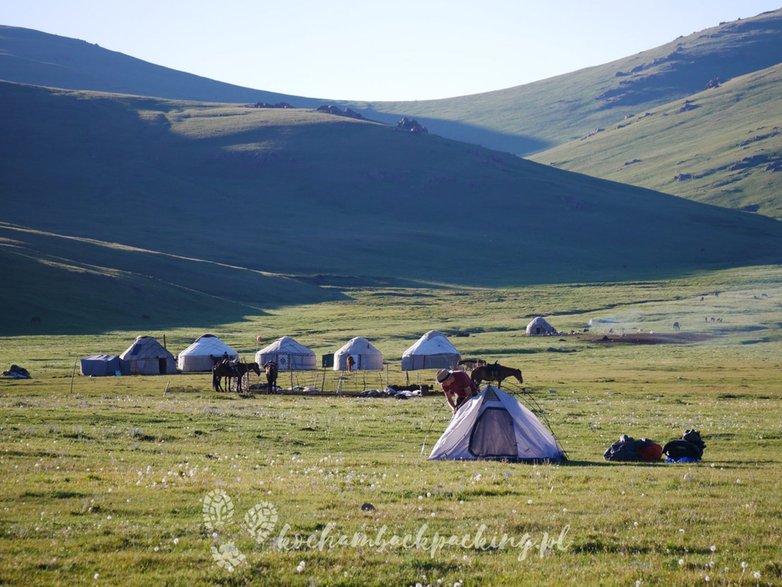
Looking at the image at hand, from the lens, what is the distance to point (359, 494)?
16.5m

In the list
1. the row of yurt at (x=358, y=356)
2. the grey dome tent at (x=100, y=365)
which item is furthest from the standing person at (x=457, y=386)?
the row of yurt at (x=358, y=356)

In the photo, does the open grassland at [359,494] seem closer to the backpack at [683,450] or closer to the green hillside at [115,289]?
the backpack at [683,450]

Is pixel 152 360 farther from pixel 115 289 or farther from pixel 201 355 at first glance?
pixel 115 289

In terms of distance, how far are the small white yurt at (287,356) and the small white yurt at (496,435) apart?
151 feet

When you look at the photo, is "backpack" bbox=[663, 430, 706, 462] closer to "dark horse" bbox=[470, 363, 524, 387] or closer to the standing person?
"dark horse" bbox=[470, 363, 524, 387]

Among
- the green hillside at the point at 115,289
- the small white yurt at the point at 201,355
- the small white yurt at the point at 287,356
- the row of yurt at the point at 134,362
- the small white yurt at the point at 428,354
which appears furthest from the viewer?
the green hillside at the point at 115,289

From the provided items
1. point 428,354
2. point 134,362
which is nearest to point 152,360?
point 134,362

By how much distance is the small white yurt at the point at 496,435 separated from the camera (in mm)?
22406

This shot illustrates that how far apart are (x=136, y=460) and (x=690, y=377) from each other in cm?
4446

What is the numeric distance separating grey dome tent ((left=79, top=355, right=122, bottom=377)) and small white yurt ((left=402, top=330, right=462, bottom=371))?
20.6m

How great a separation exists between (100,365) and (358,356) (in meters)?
17.7

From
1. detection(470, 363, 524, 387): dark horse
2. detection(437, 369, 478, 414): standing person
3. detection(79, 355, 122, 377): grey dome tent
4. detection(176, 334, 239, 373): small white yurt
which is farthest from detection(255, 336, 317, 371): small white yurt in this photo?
detection(437, 369, 478, 414): standing person

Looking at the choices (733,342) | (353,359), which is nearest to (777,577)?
(353,359)

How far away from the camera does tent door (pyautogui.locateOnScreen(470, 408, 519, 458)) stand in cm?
2258
